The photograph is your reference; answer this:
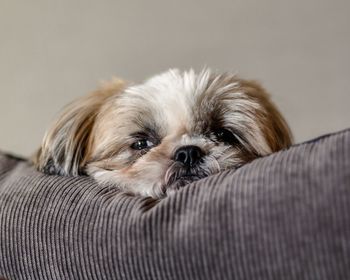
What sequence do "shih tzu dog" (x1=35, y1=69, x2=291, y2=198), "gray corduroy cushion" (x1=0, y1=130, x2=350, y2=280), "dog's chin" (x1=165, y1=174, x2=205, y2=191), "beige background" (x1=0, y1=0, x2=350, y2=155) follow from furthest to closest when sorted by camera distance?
1. "beige background" (x1=0, y1=0, x2=350, y2=155)
2. "shih tzu dog" (x1=35, y1=69, x2=291, y2=198)
3. "dog's chin" (x1=165, y1=174, x2=205, y2=191)
4. "gray corduroy cushion" (x1=0, y1=130, x2=350, y2=280)

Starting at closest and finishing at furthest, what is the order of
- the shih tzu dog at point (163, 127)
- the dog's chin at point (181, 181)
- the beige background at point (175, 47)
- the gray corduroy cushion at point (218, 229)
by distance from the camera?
the gray corduroy cushion at point (218, 229) < the dog's chin at point (181, 181) < the shih tzu dog at point (163, 127) < the beige background at point (175, 47)

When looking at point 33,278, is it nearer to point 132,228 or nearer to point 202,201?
point 132,228

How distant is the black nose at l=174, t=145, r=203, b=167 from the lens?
119 centimetres

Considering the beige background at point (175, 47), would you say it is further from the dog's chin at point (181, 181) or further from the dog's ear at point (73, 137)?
the dog's chin at point (181, 181)

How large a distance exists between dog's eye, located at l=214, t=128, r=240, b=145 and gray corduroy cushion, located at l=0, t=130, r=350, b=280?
1.41ft

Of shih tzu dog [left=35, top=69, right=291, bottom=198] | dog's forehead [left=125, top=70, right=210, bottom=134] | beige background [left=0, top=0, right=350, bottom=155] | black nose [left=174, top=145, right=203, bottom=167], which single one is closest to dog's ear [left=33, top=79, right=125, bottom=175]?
shih tzu dog [left=35, top=69, right=291, bottom=198]

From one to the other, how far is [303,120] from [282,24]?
0.38 meters

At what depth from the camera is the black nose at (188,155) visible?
1.19 meters

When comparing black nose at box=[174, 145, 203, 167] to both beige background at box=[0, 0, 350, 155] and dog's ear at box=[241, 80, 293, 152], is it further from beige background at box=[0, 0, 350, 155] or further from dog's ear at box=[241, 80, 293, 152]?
beige background at box=[0, 0, 350, 155]

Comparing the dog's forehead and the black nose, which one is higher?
the dog's forehead

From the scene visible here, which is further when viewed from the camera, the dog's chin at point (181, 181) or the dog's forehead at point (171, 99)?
the dog's forehead at point (171, 99)

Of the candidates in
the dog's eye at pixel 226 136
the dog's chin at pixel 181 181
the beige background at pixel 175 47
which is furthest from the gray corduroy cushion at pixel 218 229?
the beige background at pixel 175 47

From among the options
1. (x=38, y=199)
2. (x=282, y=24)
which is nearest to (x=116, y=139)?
(x=38, y=199)

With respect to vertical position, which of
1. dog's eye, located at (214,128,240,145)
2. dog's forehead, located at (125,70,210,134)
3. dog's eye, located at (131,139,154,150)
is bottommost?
dog's eye, located at (131,139,154,150)
